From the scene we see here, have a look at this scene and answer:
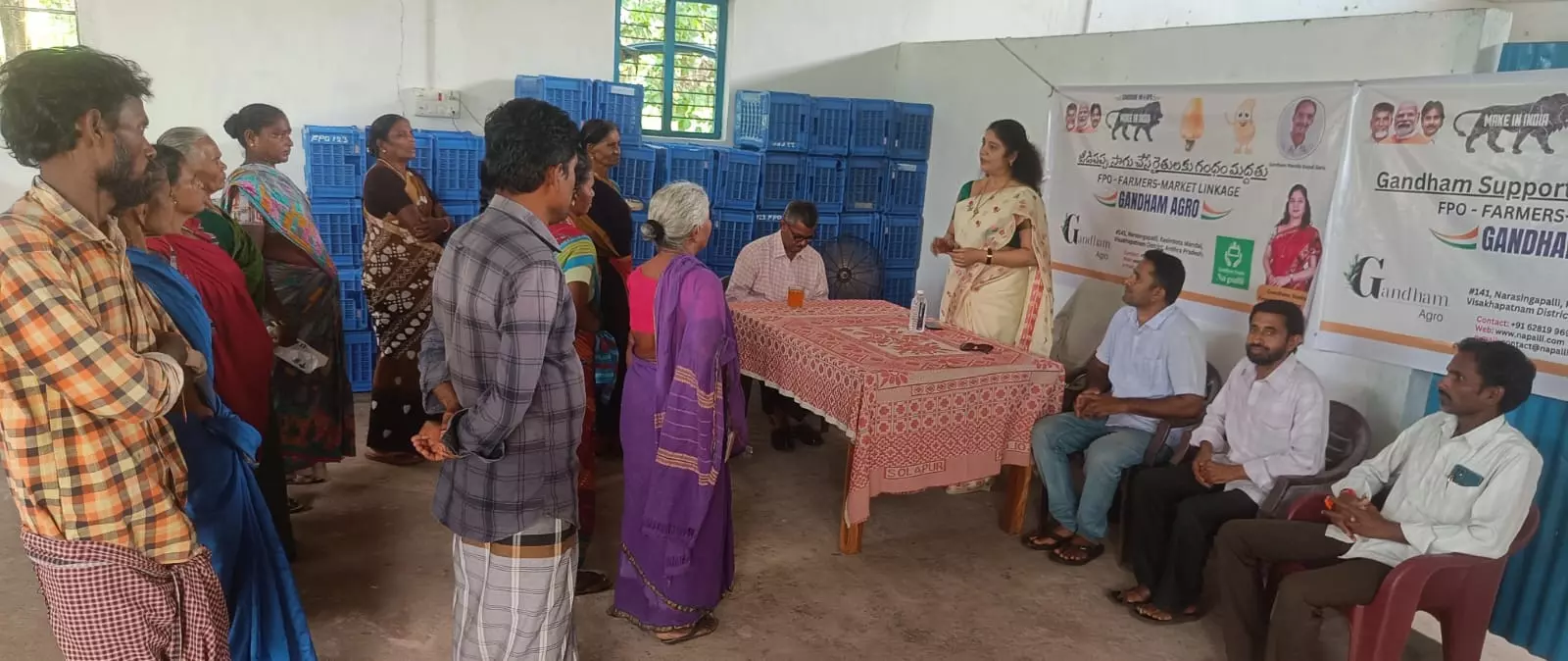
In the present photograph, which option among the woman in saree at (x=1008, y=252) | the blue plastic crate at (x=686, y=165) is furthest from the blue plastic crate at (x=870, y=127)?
the woman in saree at (x=1008, y=252)

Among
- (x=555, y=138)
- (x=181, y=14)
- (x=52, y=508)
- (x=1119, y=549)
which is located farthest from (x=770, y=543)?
(x=181, y=14)

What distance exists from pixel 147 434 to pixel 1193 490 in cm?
291

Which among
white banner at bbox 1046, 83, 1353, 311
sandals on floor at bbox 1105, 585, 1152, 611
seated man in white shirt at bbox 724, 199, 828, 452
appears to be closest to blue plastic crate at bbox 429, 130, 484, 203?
seated man in white shirt at bbox 724, 199, 828, 452

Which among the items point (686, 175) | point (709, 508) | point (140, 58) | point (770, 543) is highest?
point (140, 58)

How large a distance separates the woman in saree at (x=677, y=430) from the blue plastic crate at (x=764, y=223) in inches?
112

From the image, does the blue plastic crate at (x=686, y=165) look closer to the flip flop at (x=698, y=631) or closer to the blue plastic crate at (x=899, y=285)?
the blue plastic crate at (x=899, y=285)

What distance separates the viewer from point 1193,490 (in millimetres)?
3090

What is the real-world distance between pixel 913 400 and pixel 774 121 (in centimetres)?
279

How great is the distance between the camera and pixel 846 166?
5.71 metres

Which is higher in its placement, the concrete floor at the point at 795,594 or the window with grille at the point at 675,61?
the window with grille at the point at 675,61

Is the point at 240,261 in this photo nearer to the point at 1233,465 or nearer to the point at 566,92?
the point at 566,92

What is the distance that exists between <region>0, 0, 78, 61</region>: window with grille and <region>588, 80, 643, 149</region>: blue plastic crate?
2.41 metres

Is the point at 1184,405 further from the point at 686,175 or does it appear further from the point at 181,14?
the point at 181,14

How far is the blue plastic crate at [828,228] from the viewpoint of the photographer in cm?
566
